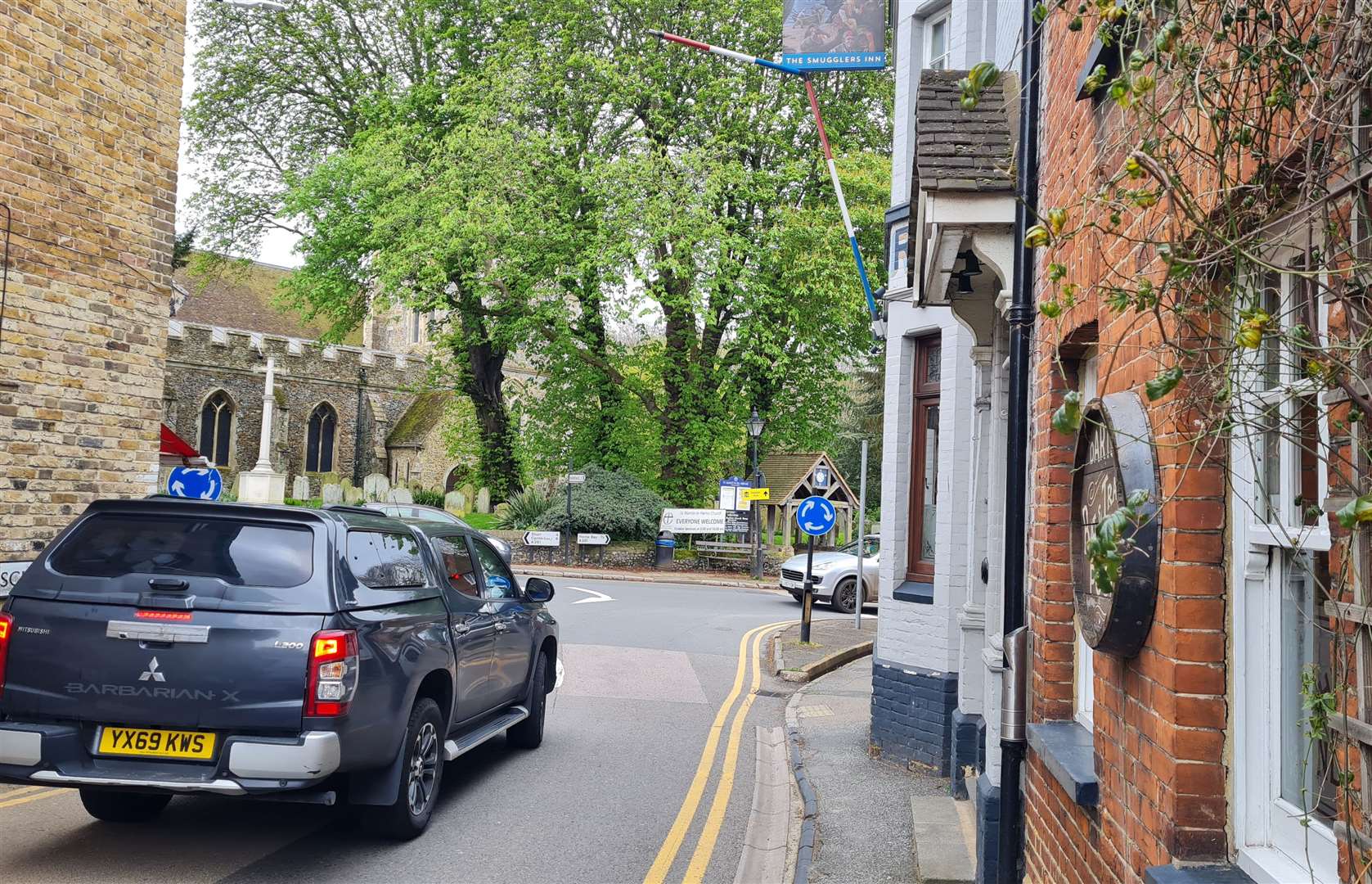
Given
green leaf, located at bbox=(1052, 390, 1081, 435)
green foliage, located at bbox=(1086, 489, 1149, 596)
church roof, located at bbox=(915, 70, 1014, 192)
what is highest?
church roof, located at bbox=(915, 70, 1014, 192)

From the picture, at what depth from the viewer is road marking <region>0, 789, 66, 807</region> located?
7051 millimetres

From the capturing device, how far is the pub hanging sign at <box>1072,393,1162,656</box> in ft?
10.1

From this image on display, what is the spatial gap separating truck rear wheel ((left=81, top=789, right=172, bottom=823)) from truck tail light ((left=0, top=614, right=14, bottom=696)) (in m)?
1.09

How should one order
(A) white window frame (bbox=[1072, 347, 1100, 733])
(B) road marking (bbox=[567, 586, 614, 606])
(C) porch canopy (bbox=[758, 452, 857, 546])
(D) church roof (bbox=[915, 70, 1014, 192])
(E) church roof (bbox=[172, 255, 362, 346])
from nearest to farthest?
1. (A) white window frame (bbox=[1072, 347, 1100, 733])
2. (D) church roof (bbox=[915, 70, 1014, 192])
3. (B) road marking (bbox=[567, 586, 614, 606])
4. (C) porch canopy (bbox=[758, 452, 857, 546])
5. (E) church roof (bbox=[172, 255, 362, 346])

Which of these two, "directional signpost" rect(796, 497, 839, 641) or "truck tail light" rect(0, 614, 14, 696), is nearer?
"truck tail light" rect(0, 614, 14, 696)

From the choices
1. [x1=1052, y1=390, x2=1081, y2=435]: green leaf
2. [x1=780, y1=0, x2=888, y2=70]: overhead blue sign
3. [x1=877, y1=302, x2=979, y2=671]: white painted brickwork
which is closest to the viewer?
[x1=1052, y1=390, x2=1081, y2=435]: green leaf

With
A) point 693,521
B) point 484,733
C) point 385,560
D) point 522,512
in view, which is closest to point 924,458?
point 484,733

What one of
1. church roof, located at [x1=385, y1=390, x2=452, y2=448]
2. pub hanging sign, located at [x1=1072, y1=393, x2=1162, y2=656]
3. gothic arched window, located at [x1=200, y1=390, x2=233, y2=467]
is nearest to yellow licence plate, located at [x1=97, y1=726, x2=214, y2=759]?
pub hanging sign, located at [x1=1072, y1=393, x2=1162, y2=656]

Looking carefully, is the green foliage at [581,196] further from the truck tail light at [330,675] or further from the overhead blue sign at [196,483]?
the truck tail light at [330,675]

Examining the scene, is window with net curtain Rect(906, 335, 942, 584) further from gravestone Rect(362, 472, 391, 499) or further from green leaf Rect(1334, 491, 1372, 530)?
gravestone Rect(362, 472, 391, 499)

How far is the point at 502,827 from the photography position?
7.10 meters

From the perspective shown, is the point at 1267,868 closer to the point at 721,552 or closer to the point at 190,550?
the point at 190,550

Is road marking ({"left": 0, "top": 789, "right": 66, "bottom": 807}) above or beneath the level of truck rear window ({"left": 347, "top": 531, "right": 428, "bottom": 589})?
beneath

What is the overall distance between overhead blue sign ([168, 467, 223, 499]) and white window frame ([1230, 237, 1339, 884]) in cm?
1816
